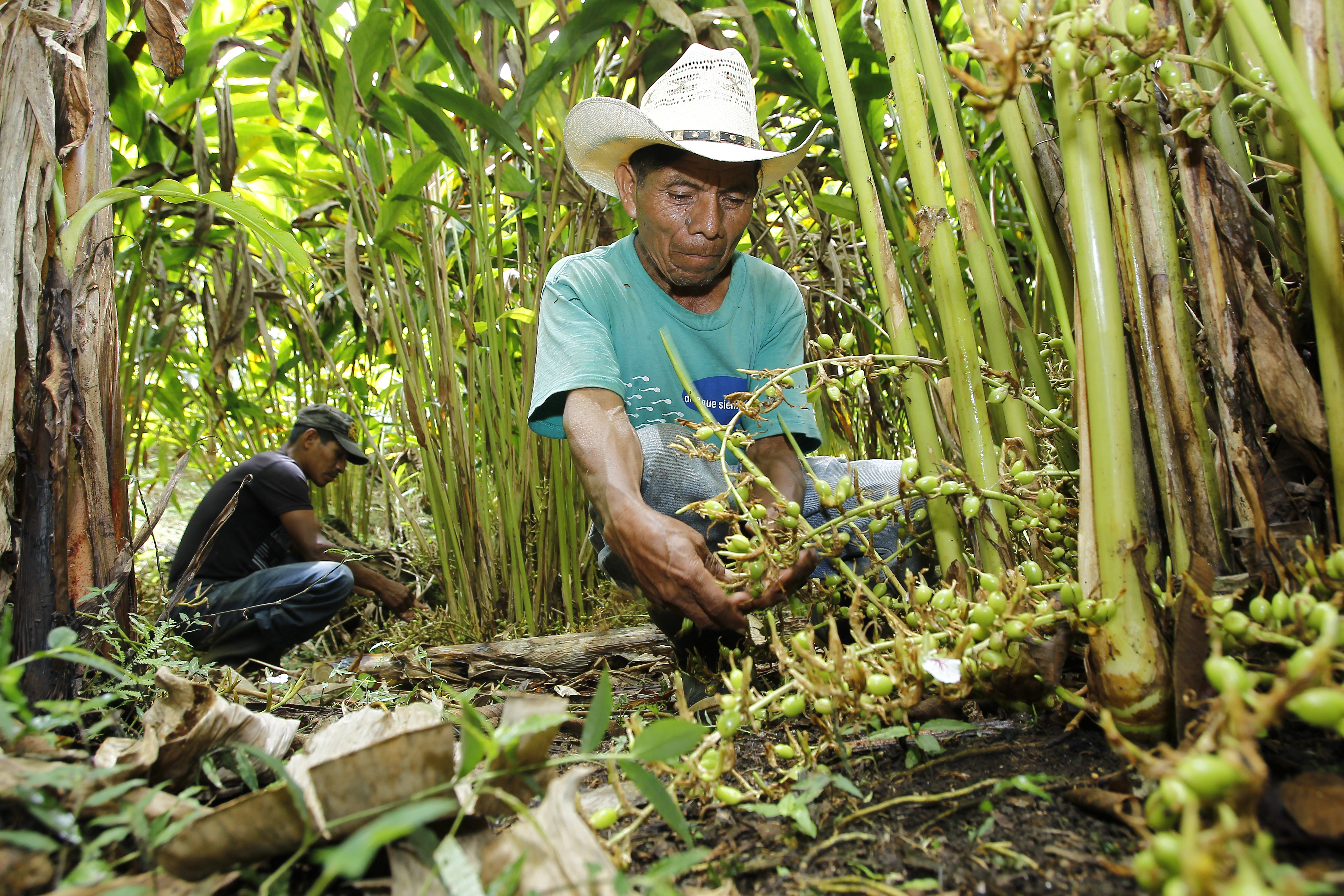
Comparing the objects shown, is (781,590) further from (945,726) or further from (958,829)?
(958,829)

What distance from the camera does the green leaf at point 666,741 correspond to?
0.48 meters

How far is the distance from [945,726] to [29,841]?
0.66 meters

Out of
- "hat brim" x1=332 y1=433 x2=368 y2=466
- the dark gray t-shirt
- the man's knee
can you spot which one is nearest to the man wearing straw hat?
the man's knee

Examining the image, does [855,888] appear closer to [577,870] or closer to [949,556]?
[577,870]

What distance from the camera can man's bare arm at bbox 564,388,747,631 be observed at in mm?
1067

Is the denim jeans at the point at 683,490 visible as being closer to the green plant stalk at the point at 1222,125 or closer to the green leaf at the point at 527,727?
the green plant stalk at the point at 1222,125

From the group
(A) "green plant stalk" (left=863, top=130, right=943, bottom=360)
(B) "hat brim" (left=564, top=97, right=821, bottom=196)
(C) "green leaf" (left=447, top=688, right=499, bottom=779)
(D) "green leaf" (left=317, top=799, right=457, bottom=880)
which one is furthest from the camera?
(B) "hat brim" (left=564, top=97, right=821, bottom=196)

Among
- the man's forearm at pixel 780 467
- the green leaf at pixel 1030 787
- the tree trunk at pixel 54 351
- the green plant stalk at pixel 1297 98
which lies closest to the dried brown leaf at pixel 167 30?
the tree trunk at pixel 54 351

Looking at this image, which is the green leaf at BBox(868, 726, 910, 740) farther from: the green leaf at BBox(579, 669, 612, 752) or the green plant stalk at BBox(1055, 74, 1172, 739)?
the green leaf at BBox(579, 669, 612, 752)

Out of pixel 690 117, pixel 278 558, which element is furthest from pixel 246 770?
pixel 278 558

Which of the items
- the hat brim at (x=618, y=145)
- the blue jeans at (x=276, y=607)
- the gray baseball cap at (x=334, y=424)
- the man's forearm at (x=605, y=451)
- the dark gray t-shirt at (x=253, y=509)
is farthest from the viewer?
the gray baseball cap at (x=334, y=424)

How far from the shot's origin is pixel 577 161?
173 centimetres

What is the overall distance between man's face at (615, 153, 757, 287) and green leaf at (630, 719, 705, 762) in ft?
3.82

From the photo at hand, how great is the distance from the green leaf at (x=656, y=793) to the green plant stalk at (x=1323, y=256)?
0.51 meters
